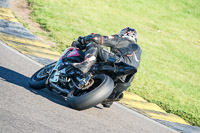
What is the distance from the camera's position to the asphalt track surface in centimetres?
417

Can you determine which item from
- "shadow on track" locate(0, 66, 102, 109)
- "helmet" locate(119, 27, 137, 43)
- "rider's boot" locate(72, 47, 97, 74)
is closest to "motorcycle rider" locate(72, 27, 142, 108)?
"rider's boot" locate(72, 47, 97, 74)

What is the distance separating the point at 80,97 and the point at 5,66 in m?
2.48

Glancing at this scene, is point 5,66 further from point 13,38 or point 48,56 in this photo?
point 13,38

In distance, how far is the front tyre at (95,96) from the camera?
16.0 ft

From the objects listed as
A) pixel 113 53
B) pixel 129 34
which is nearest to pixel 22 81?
pixel 113 53

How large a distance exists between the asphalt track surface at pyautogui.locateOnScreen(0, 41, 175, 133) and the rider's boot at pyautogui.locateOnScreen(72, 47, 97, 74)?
2.10ft

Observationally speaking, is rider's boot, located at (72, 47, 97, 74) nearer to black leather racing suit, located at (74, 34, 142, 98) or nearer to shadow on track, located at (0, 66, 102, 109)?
black leather racing suit, located at (74, 34, 142, 98)

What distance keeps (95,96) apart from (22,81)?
6.48 feet

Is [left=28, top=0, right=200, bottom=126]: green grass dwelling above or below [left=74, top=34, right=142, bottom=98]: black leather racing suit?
below

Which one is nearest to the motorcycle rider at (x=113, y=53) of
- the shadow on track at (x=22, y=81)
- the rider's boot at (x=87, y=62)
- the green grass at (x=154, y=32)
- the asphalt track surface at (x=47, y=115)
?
the rider's boot at (x=87, y=62)

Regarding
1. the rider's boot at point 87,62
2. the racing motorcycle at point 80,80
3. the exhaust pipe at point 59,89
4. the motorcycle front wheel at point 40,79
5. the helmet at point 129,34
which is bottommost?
the motorcycle front wheel at point 40,79

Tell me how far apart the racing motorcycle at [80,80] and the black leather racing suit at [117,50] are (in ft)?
0.42

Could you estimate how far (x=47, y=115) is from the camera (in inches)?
183

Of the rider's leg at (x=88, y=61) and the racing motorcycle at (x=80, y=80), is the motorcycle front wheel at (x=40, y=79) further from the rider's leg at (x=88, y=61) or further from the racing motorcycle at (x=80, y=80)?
the rider's leg at (x=88, y=61)
